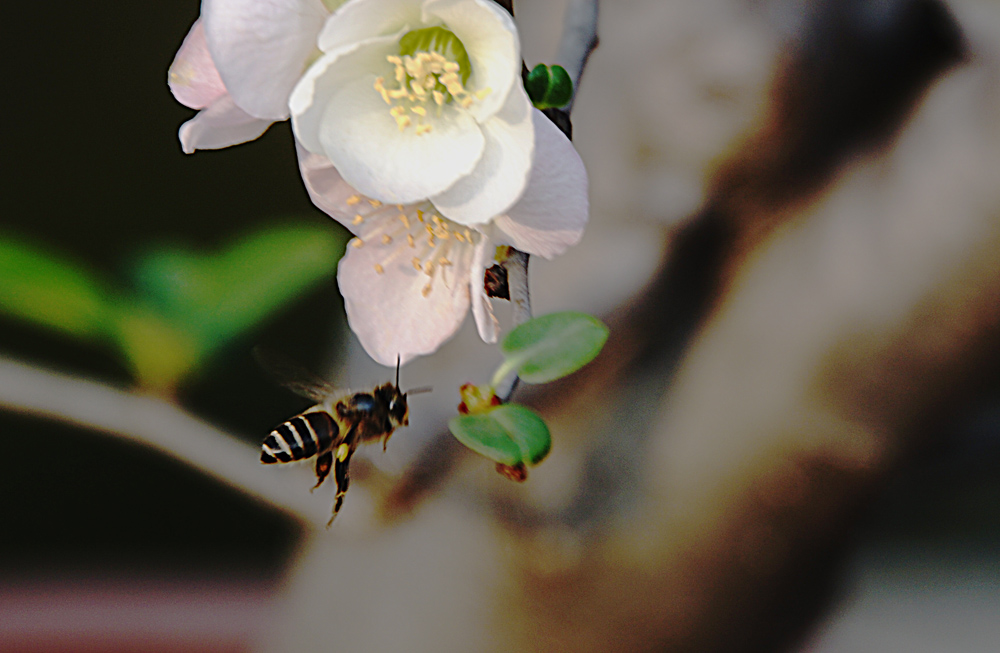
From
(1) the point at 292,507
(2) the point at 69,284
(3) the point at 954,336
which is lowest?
(1) the point at 292,507

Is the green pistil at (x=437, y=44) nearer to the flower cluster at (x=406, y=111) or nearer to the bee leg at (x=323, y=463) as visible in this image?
the flower cluster at (x=406, y=111)

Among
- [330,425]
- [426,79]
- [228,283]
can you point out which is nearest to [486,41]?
[426,79]

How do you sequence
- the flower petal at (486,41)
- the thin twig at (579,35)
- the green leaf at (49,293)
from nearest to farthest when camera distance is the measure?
the flower petal at (486,41)
the thin twig at (579,35)
the green leaf at (49,293)

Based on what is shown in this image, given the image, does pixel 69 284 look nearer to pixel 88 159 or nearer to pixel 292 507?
pixel 292 507

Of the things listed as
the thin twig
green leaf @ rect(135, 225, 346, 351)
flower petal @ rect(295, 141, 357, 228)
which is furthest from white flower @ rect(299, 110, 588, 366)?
green leaf @ rect(135, 225, 346, 351)

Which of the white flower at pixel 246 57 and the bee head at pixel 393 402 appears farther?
the bee head at pixel 393 402

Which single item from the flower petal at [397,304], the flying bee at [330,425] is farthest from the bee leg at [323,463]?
the flower petal at [397,304]

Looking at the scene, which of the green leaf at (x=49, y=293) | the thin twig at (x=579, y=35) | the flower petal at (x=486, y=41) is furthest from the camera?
the green leaf at (x=49, y=293)

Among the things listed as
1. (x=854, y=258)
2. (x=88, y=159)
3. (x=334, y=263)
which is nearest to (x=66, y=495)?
(x=88, y=159)
